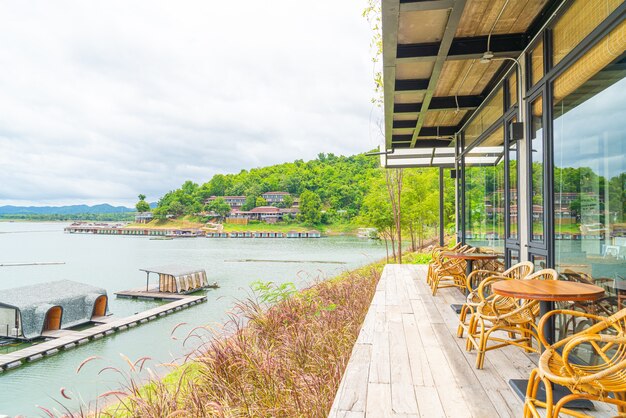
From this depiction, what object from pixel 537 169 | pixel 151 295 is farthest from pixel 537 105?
pixel 151 295

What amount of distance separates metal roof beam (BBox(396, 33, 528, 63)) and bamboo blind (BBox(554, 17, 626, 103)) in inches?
39.6

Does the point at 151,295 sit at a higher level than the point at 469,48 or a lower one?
lower

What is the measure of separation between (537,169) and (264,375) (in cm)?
316

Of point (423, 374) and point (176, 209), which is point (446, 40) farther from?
point (176, 209)

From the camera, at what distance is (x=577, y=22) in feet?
9.43

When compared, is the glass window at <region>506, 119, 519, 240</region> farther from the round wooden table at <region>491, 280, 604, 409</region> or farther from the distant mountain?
the distant mountain

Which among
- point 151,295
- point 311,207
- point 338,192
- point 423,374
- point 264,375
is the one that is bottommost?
point 151,295

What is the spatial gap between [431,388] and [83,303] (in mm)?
17316

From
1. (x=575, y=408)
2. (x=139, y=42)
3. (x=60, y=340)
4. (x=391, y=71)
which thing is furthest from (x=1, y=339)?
(x=139, y=42)

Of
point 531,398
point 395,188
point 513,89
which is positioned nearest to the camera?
point 531,398

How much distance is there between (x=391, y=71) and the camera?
4.04m

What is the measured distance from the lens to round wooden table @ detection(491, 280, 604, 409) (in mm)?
2129

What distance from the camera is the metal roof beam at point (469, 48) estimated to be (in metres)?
3.85

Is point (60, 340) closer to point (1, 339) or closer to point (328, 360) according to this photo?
point (1, 339)
